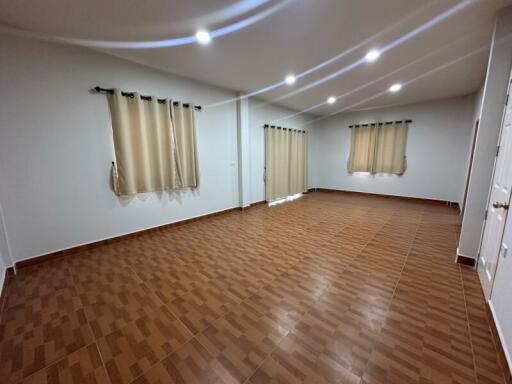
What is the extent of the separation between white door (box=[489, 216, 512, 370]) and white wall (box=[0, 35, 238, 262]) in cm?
392

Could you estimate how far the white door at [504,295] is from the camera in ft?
4.21

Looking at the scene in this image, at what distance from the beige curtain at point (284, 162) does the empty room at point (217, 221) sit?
4.48 feet

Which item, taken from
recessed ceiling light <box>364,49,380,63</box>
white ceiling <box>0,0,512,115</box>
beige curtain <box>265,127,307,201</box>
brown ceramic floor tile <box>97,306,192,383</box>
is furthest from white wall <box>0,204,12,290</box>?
recessed ceiling light <box>364,49,380,63</box>

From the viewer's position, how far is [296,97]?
476 centimetres

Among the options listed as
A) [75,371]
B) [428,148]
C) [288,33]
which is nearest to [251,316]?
[75,371]

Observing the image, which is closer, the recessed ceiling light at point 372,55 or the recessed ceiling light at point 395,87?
the recessed ceiling light at point 372,55

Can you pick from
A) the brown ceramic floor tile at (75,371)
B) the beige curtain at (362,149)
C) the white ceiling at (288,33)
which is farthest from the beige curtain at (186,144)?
the beige curtain at (362,149)

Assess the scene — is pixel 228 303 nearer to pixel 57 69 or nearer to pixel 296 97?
pixel 57 69

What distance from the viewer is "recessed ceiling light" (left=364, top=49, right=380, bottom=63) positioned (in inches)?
105

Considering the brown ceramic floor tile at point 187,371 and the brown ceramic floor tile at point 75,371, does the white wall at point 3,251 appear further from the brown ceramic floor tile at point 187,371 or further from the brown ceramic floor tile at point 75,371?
the brown ceramic floor tile at point 187,371

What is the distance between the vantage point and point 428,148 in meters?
5.28

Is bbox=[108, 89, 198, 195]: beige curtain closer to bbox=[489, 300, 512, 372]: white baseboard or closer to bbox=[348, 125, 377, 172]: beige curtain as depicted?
bbox=[489, 300, 512, 372]: white baseboard

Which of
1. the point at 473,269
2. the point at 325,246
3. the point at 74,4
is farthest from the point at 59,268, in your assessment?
the point at 473,269

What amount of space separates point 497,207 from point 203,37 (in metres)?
3.19
